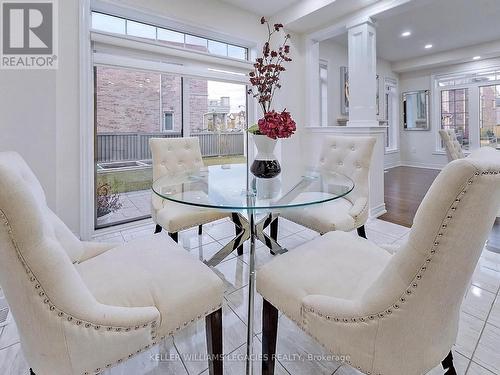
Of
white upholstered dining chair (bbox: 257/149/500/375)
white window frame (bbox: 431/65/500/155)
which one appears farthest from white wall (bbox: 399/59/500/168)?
white upholstered dining chair (bbox: 257/149/500/375)

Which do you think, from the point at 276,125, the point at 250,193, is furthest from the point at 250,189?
the point at 276,125

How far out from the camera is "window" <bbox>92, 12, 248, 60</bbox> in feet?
8.92

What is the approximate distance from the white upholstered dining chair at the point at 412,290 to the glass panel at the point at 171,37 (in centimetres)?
302

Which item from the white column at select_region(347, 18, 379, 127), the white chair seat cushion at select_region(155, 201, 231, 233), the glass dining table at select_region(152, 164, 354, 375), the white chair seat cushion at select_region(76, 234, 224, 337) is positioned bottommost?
the white chair seat cushion at select_region(76, 234, 224, 337)

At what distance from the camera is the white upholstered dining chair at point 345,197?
184 centimetres

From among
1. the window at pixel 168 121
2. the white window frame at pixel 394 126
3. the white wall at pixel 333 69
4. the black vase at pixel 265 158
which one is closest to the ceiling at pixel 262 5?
the window at pixel 168 121

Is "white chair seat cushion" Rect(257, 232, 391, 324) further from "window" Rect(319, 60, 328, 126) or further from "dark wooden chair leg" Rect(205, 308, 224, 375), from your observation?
"window" Rect(319, 60, 328, 126)

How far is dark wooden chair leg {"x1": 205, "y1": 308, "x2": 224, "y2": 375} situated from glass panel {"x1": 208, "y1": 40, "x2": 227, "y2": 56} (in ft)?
10.4

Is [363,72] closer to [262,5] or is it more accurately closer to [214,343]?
[262,5]

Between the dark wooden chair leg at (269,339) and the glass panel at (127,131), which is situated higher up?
the glass panel at (127,131)

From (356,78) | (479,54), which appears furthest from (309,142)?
(479,54)

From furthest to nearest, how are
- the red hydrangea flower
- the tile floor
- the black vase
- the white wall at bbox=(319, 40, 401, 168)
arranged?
the white wall at bbox=(319, 40, 401, 168) → the black vase → the red hydrangea flower → the tile floor

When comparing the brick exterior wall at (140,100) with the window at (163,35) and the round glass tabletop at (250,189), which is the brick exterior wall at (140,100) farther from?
the round glass tabletop at (250,189)

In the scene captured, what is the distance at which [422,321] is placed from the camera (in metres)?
0.70
